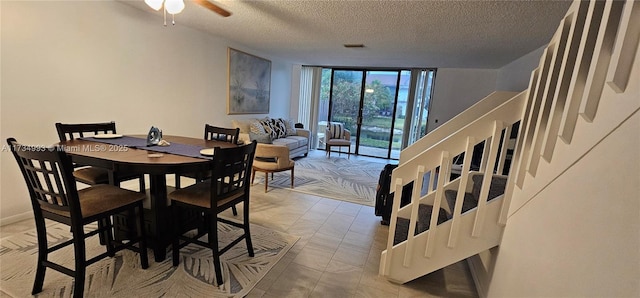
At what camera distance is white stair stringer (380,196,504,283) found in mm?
1688

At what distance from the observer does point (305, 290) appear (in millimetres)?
1812

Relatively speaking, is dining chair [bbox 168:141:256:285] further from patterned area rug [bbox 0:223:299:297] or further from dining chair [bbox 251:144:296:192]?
dining chair [bbox 251:144:296:192]

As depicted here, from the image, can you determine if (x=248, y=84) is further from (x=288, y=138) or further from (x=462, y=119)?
(x=462, y=119)

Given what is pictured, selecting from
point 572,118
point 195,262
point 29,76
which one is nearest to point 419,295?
point 572,118

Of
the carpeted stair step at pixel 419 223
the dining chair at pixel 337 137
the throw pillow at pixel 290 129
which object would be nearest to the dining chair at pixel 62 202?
the carpeted stair step at pixel 419 223

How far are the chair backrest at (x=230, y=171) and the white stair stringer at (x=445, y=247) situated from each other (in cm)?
114

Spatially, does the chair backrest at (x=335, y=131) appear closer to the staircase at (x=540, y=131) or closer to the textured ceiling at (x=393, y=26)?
the textured ceiling at (x=393, y=26)

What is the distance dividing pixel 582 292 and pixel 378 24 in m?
2.80

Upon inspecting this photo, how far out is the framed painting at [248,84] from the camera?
466 centimetres

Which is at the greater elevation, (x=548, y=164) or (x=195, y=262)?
(x=548, y=164)

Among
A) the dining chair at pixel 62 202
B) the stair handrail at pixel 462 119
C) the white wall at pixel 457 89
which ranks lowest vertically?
the dining chair at pixel 62 202

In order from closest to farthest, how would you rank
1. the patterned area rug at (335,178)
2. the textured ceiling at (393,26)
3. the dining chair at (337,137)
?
the textured ceiling at (393,26) → the patterned area rug at (335,178) → the dining chair at (337,137)

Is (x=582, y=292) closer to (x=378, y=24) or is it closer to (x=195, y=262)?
(x=195, y=262)

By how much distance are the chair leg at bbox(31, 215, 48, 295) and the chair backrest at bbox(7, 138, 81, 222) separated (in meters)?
0.06
